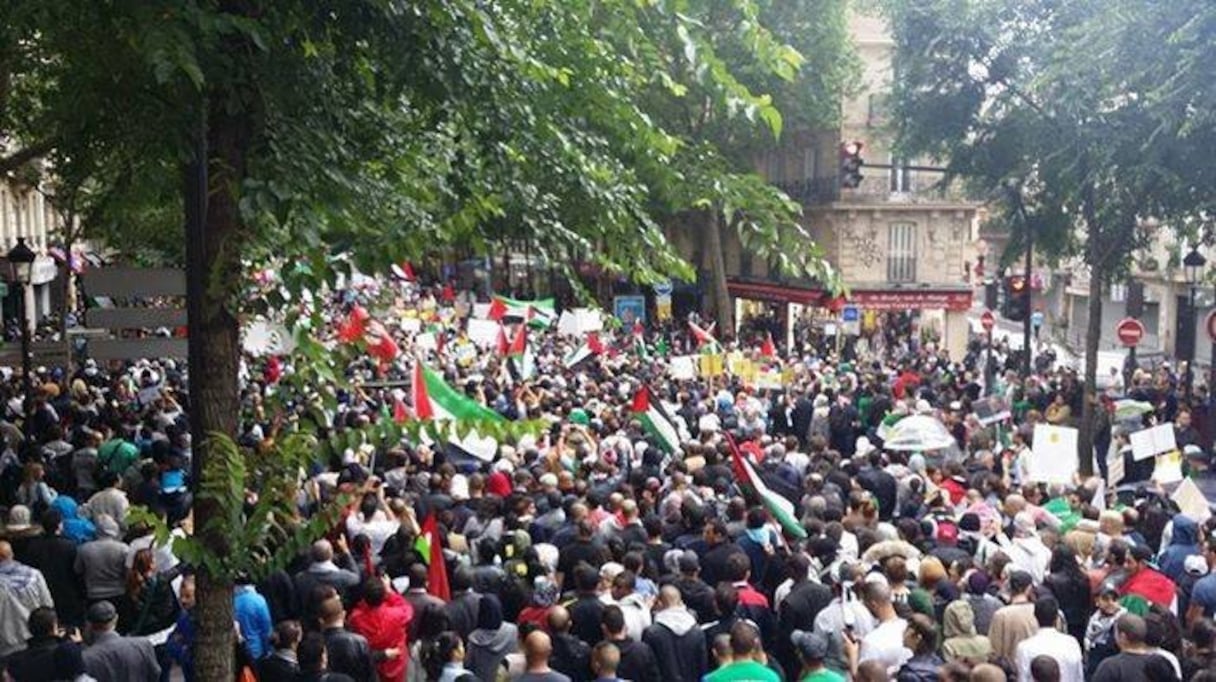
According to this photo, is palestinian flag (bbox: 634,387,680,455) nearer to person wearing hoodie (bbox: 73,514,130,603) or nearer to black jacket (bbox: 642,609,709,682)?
person wearing hoodie (bbox: 73,514,130,603)

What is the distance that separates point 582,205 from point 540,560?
13.1ft

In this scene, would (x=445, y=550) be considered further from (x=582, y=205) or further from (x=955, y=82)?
(x=955, y=82)

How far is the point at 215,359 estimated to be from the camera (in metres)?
6.07

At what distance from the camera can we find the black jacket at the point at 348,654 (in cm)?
862

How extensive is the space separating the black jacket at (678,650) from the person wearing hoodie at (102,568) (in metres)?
4.62

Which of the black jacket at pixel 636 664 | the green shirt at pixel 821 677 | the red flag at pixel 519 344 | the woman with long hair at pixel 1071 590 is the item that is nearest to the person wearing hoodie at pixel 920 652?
the green shirt at pixel 821 677

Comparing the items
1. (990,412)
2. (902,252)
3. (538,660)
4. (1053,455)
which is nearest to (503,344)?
(990,412)

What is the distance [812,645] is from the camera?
8.00m

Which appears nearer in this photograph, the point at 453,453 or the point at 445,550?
the point at 445,550

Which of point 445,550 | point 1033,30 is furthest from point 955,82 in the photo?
point 445,550

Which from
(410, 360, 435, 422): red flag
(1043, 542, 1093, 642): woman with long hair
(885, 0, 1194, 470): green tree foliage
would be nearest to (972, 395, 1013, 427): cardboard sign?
(885, 0, 1194, 470): green tree foliage

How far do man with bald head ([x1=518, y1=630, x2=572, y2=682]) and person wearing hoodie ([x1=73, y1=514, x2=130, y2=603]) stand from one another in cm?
449

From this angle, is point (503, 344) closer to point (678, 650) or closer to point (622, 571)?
point (622, 571)

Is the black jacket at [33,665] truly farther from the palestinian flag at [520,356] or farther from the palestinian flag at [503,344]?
the palestinian flag at [503,344]
